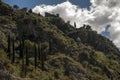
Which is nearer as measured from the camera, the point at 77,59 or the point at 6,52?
the point at 6,52

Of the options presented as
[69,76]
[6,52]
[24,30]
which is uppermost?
[24,30]

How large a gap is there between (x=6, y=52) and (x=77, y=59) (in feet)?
180

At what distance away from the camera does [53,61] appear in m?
126

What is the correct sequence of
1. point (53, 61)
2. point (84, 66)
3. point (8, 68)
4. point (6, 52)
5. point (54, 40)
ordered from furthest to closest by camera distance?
point (54, 40), point (84, 66), point (53, 61), point (6, 52), point (8, 68)

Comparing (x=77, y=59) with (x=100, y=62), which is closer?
(x=77, y=59)

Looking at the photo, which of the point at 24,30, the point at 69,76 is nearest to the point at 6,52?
the point at 69,76

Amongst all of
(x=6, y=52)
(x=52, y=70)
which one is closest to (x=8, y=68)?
(x=6, y=52)

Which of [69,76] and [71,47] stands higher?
[71,47]

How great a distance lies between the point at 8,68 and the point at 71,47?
7388 centimetres

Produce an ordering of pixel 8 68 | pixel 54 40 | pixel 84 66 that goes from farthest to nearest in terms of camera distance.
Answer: pixel 54 40, pixel 84 66, pixel 8 68

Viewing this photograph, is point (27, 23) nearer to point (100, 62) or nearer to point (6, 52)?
point (100, 62)

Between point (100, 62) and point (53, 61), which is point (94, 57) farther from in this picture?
point (53, 61)

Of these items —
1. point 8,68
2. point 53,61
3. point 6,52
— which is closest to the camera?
point 8,68

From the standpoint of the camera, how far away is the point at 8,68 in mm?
85375
